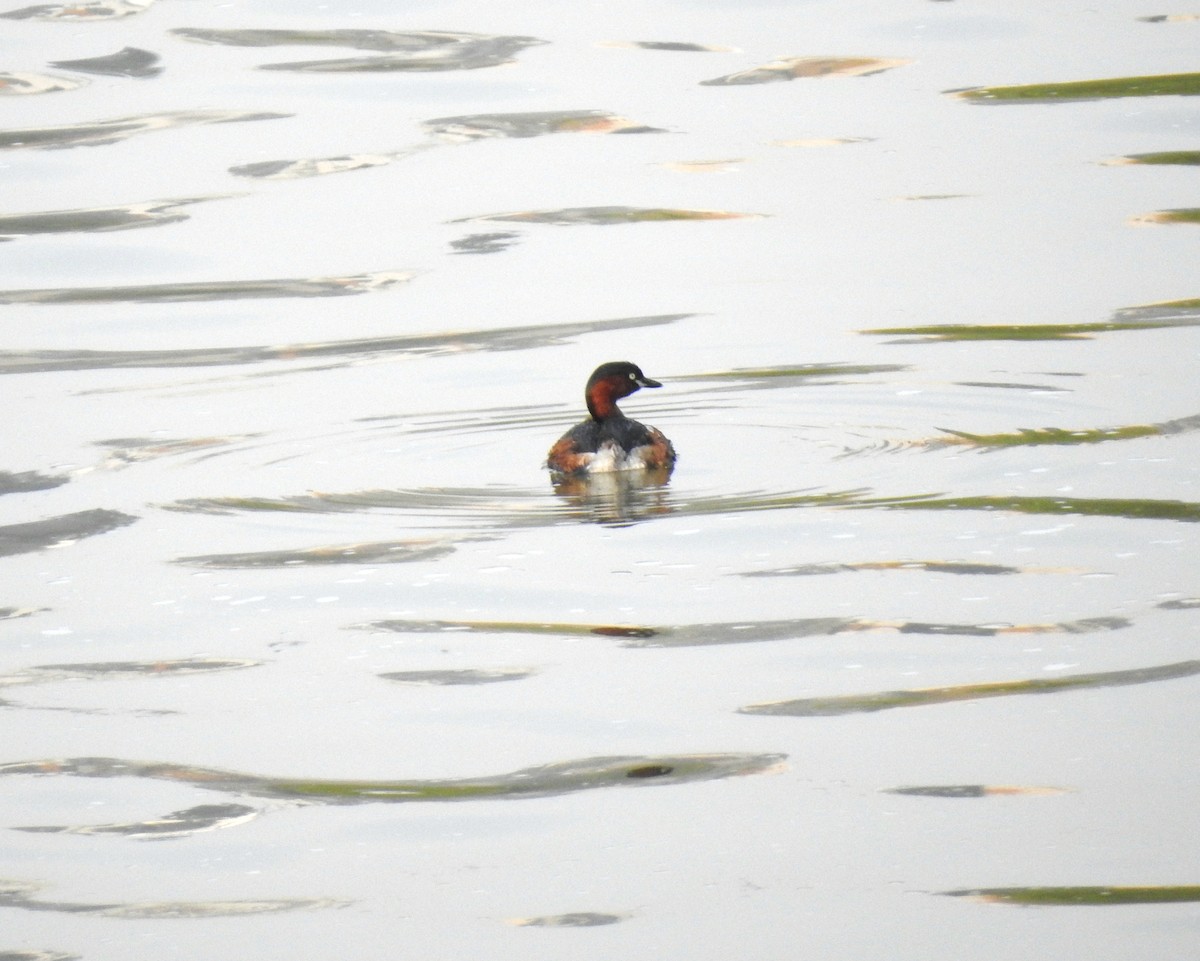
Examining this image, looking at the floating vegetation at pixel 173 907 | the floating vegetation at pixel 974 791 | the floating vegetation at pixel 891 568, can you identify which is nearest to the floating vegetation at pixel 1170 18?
the floating vegetation at pixel 891 568

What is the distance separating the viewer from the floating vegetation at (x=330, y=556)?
9.21 metres

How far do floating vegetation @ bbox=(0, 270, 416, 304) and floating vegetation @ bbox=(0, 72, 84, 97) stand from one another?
3508 millimetres

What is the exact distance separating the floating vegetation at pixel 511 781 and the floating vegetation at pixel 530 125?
36.5ft

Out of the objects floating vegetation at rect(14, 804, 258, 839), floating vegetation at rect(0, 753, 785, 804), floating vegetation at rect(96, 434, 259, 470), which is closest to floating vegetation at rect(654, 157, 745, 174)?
floating vegetation at rect(96, 434, 259, 470)

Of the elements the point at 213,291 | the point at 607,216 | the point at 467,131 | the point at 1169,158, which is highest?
the point at 467,131

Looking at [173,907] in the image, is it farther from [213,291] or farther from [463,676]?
[213,291]

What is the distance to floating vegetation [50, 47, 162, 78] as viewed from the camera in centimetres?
1850

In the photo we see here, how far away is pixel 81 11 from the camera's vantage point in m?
19.7

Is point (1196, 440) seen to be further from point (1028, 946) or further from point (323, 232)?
point (323, 232)

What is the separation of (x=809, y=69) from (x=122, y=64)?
18.7ft

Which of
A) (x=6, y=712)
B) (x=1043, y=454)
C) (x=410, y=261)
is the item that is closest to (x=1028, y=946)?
(x=6, y=712)

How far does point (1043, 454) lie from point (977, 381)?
5.93 feet

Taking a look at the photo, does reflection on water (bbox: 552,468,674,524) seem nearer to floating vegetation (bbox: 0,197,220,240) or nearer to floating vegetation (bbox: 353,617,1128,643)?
floating vegetation (bbox: 353,617,1128,643)

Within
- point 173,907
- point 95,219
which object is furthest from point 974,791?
point 95,219
